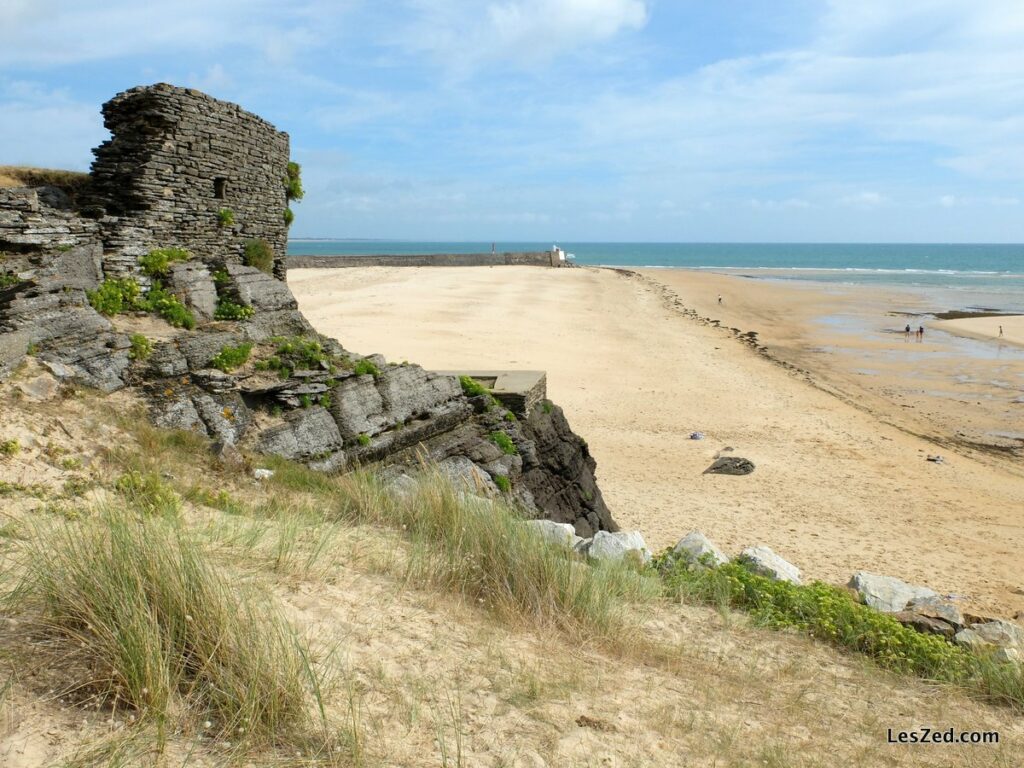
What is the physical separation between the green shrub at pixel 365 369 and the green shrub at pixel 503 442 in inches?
71.3

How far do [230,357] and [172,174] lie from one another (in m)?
2.92

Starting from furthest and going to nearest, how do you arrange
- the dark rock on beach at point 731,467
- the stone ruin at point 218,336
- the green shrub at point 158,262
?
the dark rock on beach at point 731,467, the green shrub at point 158,262, the stone ruin at point 218,336

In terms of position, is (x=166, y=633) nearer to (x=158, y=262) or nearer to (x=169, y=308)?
(x=169, y=308)

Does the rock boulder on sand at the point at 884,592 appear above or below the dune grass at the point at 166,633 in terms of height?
below

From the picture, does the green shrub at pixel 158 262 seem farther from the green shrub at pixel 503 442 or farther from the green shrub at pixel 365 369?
the green shrub at pixel 503 442

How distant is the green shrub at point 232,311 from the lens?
31.4 feet

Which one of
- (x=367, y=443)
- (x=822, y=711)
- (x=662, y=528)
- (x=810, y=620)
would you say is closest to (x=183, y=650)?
(x=822, y=711)

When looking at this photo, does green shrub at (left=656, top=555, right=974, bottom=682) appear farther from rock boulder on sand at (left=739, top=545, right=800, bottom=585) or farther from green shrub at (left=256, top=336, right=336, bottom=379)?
green shrub at (left=256, top=336, right=336, bottom=379)

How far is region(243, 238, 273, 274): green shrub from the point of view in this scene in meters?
11.2

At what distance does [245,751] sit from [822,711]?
3.20 meters

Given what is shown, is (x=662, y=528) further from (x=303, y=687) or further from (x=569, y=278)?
(x=569, y=278)

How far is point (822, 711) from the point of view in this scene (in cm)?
439

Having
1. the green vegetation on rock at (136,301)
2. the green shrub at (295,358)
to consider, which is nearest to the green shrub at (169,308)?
the green vegetation on rock at (136,301)

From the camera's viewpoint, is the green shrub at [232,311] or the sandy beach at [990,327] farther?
the sandy beach at [990,327]
